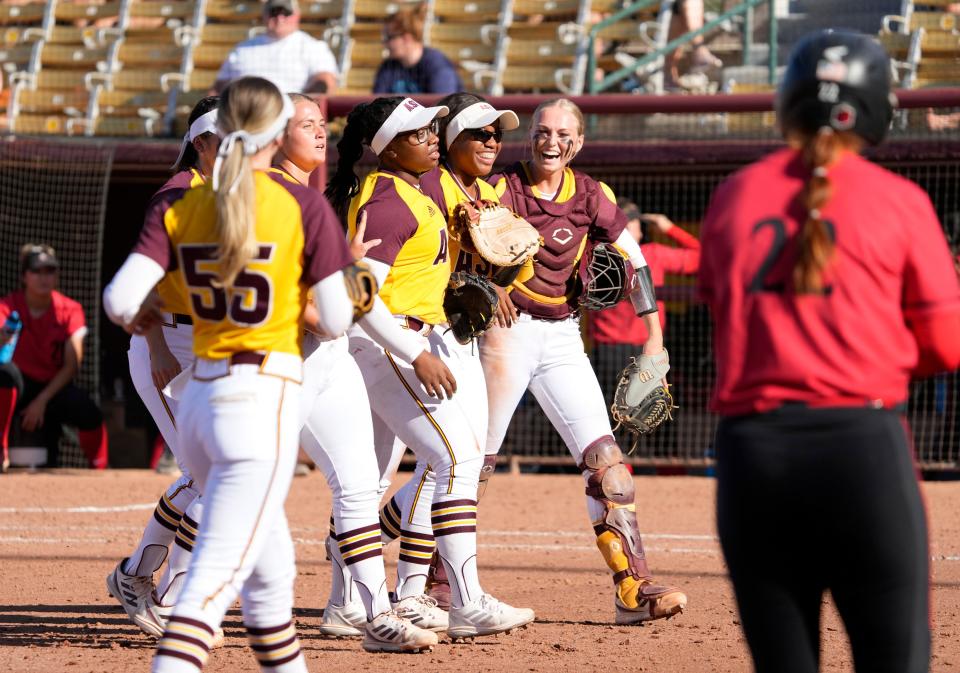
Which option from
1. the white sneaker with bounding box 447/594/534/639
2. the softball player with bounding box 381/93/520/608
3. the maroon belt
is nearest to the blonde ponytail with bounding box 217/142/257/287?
the maroon belt

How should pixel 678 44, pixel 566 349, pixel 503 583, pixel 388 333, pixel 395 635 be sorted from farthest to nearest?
pixel 678 44
pixel 503 583
pixel 566 349
pixel 395 635
pixel 388 333

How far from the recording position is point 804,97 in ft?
8.43

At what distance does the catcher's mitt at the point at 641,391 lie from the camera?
17.3 feet

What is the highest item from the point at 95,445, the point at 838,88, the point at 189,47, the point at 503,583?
the point at 189,47

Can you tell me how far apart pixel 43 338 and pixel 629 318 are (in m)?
4.33

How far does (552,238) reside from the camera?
518cm

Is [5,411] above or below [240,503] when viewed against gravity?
below

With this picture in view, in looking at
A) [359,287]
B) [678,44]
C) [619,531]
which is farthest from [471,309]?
[678,44]

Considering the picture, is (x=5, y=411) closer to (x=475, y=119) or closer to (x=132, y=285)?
(x=475, y=119)

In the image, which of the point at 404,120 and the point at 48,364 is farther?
the point at 48,364

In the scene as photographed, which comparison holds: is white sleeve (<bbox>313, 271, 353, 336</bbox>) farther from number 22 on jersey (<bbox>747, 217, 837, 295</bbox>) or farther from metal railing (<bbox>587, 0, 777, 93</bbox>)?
metal railing (<bbox>587, 0, 777, 93</bbox>)

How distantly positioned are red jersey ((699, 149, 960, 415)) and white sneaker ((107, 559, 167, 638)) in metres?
2.83

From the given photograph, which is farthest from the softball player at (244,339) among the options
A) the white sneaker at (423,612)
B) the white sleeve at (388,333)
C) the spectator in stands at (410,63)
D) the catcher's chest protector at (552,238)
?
the spectator in stands at (410,63)

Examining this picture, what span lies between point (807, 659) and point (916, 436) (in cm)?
780
